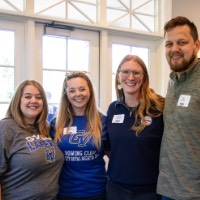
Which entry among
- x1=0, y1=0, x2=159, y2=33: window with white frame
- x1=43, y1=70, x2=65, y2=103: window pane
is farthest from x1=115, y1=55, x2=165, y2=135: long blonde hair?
x1=0, y1=0, x2=159, y2=33: window with white frame

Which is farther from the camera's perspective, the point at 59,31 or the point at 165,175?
the point at 59,31

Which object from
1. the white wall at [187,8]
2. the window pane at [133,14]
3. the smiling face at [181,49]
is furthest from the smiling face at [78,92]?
the white wall at [187,8]

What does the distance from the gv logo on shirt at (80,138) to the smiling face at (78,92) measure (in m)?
0.20

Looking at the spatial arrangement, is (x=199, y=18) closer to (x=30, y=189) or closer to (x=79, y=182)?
(x=79, y=182)

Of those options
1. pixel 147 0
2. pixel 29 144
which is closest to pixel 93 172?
pixel 29 144

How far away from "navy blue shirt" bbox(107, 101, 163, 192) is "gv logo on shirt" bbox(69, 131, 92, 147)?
192mm

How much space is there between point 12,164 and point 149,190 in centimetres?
82

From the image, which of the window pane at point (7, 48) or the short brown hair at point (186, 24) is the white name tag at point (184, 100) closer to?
the short brown hair at point (186, 24)

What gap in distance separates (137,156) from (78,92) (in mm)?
590

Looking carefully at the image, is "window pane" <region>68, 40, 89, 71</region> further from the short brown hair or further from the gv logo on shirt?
the short brown hair

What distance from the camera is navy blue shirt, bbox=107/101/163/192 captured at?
165 cm

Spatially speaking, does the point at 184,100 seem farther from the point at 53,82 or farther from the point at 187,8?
the point at 187,8

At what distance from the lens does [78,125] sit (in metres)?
1.91

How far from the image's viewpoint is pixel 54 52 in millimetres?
2857
